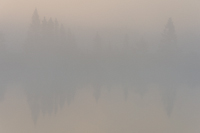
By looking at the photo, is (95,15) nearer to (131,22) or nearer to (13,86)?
(131,22)

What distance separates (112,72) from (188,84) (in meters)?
0.41

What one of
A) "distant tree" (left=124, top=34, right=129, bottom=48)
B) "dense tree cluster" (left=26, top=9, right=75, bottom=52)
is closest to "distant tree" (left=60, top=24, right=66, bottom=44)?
"dense tree cluster" (left=26, top=9, right=75, bottom=52)

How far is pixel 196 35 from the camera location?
2.64 ft

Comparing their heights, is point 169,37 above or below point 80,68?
above

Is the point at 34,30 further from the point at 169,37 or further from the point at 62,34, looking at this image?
the point at 169,37

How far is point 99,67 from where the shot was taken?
Result: 2.60ft

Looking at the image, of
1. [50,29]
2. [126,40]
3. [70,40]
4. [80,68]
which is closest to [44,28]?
[50,29]

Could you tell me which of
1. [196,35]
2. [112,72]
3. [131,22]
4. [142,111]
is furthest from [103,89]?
[196,35]

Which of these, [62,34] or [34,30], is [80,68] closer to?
[62,34]

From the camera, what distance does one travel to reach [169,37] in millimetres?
789

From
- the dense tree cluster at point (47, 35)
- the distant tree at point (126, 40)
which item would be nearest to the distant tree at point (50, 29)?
the dense tree cluster at point (47, 35)

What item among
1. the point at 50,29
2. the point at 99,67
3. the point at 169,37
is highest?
the point at 50,29

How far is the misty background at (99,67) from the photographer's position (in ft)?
2.53

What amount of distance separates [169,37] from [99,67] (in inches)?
15.7
